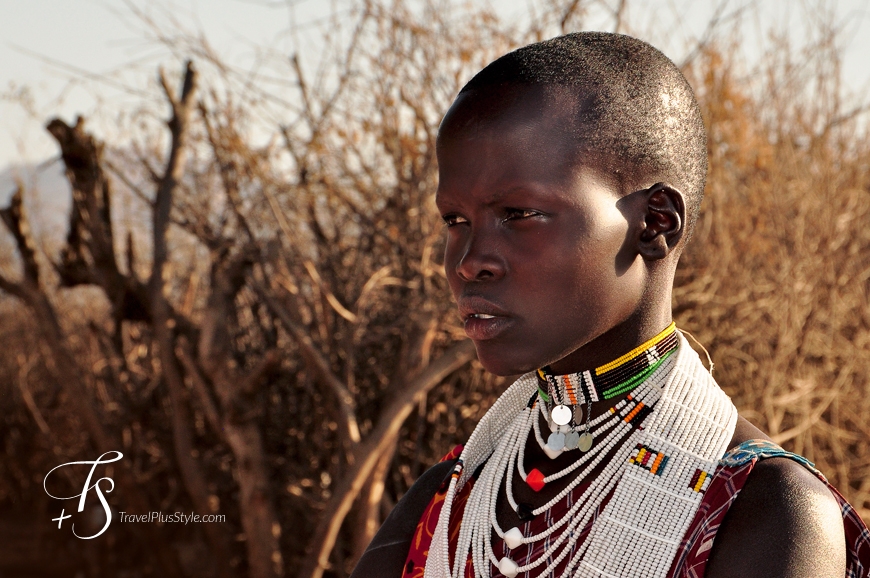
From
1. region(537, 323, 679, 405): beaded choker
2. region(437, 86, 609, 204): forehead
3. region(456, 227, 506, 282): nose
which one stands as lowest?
region(537, 323, 679, 405): beaded choker

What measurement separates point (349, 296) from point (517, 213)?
3.19 metres

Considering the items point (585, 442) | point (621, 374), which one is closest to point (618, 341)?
point (621, 374)

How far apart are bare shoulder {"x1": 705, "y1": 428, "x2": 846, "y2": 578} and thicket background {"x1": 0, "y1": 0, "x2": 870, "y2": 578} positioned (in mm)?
2608

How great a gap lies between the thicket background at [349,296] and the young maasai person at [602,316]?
2.39 m

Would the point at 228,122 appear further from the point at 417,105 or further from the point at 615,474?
the point at 615,474

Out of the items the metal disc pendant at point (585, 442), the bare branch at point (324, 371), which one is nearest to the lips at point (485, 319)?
the metal disc pendant at point (585, 442)

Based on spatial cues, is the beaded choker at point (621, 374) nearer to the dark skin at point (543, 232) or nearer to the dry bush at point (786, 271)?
the dark skin at point (543, 232)

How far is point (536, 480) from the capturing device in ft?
4.38

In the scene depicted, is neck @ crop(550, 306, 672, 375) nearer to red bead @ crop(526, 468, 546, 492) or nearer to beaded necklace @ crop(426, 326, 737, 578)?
beaded necklace @ crop(426, 326, 737, 578)

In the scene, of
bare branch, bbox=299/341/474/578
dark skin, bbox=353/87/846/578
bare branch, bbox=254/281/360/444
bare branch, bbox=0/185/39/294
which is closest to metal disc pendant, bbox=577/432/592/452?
dark skin, bbox=353/87/846/578

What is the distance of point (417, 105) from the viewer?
4102 mm

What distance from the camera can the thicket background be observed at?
160 inches

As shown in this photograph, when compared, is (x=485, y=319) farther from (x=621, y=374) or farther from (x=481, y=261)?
(x=621, y=374)

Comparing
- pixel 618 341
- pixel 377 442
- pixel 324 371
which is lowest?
pixel 377 442
